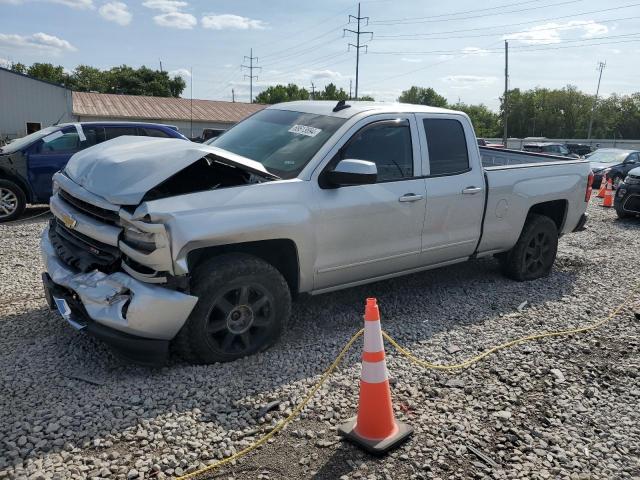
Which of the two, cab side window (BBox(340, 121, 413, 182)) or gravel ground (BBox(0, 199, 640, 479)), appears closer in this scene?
gravel ground (BBox(0, 199, 640, 479))

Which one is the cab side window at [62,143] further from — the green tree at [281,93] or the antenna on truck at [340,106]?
the green tree at [281,93]

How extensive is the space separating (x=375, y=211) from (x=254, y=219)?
1.15m

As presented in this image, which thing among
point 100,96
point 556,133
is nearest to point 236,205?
point 100,96

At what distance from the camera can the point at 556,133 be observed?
337 ft

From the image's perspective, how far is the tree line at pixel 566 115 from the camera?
96000mm

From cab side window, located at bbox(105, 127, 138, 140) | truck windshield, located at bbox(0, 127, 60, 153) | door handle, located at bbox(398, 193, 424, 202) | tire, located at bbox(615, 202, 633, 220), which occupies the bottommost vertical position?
tire, located at bbox(615, 202, 633, 220)

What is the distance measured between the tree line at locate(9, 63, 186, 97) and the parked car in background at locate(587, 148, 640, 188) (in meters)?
62.3

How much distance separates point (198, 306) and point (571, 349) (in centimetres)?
308

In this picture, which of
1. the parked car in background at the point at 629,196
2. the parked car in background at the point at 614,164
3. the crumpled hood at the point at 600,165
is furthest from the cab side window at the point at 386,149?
the crumpled hood at the point at 600,165

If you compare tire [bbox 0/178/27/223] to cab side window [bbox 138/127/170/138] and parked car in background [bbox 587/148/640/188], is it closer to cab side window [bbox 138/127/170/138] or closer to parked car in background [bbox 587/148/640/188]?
cab side window [bbox 138/127/170/138]

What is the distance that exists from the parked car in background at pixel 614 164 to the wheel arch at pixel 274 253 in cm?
1597

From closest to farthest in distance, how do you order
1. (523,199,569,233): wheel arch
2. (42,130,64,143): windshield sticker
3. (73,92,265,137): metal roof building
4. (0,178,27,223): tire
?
(523,199,569,233): wheel arch
(0,178,27,223): tire
(42,130,64,143): windshield sticker
(73,92,265,137): metal roof building

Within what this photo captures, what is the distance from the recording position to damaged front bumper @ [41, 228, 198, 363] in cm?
343

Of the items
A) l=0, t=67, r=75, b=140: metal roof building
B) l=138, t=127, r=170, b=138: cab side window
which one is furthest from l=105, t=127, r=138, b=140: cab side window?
l=0, t=67, r=75, b=140: metal roof building
